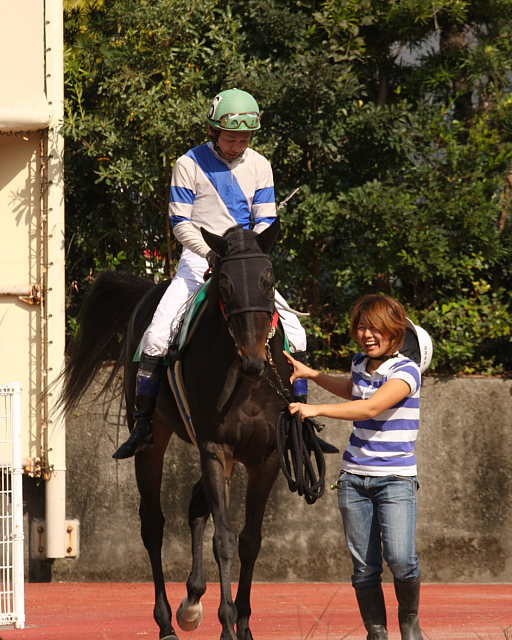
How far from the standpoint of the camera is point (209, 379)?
6.09 metres

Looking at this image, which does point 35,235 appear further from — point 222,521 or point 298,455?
point 298,455

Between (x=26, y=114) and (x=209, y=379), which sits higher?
(x=26, y=114)

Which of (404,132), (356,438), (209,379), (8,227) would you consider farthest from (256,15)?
(356,438)

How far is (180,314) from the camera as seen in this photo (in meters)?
6.68

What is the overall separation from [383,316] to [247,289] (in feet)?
2.31

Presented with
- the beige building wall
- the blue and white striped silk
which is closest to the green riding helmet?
the blue and white striped silk

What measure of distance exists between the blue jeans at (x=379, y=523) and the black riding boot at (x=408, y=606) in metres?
0.05

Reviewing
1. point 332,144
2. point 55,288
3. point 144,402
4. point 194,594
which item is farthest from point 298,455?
point 332,144

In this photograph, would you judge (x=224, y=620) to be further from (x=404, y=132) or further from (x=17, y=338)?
(x=404, y=132)

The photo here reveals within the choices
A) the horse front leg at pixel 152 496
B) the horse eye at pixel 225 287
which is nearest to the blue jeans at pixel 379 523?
the horse eye at pixel 225 287

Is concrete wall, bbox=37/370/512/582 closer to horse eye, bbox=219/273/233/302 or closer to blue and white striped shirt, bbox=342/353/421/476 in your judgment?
horse eye, bbox=219/273/233/302

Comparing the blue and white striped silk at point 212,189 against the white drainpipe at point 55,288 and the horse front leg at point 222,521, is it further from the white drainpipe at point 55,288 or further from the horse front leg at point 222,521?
the white drainpipe at point 55,288

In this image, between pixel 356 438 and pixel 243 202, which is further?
pixel 243 202

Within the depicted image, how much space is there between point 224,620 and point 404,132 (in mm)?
6156
